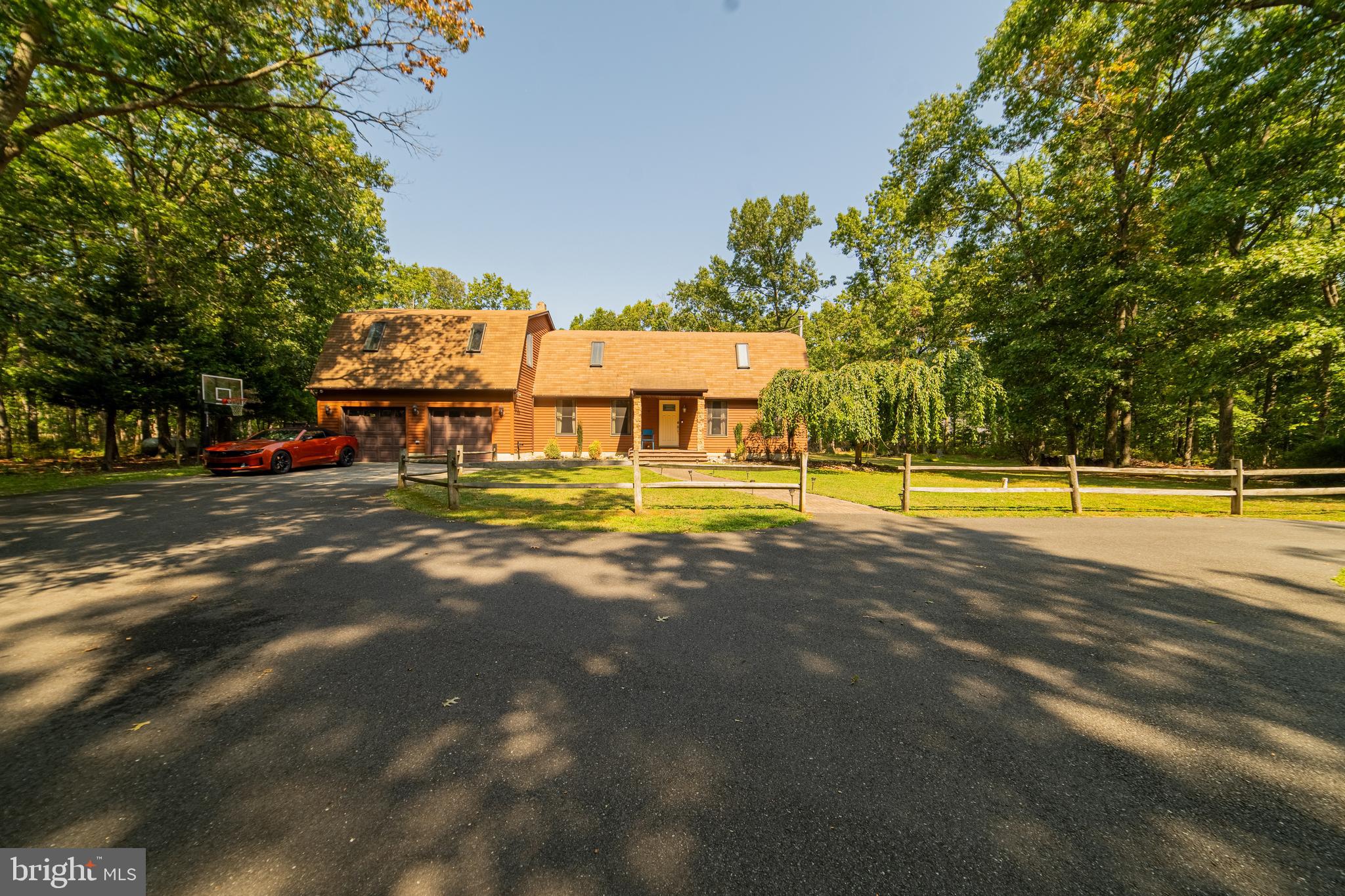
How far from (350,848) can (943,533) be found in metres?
8.45

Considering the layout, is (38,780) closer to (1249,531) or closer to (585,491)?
(585,491)

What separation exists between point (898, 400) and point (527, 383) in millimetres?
17676

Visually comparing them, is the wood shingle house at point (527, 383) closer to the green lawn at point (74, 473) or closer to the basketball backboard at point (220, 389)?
the basketball backboard at point (220, 389)

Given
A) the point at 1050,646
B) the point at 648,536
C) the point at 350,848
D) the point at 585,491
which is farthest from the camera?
the point at 585,491

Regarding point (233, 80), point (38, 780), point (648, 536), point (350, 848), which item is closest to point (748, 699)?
point (350, 848)

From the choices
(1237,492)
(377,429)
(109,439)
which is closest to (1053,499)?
(1237,492)

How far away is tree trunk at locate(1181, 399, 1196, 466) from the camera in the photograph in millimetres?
22594

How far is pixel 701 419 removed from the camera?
21.8 m

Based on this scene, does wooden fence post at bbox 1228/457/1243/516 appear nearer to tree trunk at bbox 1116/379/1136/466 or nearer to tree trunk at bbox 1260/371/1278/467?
tree trunk at bbox 1116/379/1136/466

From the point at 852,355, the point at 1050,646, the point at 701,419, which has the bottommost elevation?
the point at 1050,646

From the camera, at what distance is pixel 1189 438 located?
78.1ft

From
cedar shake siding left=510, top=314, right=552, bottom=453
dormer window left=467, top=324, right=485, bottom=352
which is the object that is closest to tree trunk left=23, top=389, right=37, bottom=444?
dormer window left=467, top=324, right=485, bottom=352

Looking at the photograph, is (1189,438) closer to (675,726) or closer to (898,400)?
(898,400)

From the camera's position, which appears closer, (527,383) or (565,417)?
(565,417)
